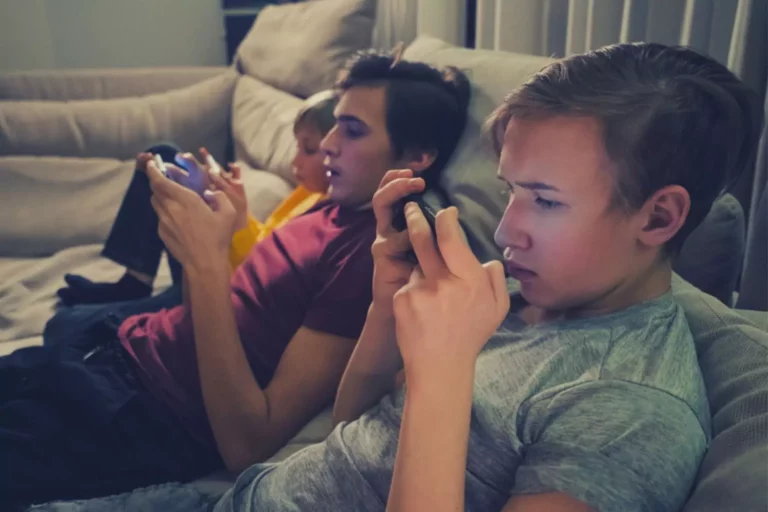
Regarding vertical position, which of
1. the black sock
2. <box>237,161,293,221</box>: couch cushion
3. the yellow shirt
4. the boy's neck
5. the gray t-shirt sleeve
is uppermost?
the boy's neck

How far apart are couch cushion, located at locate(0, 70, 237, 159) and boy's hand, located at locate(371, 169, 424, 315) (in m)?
1.77

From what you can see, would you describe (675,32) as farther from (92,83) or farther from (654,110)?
(92,83)

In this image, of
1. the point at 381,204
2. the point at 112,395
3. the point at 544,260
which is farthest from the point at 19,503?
the point at 544,260

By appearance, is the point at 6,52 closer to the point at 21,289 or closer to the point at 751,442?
the point at 21,289

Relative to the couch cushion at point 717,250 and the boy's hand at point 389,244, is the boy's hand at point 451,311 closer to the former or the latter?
the boy's hand at point 389,244

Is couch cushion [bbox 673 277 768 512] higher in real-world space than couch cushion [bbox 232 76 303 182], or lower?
higher

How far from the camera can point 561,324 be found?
71 centimetres

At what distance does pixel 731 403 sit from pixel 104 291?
133 centimetres

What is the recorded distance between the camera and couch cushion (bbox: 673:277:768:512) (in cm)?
52

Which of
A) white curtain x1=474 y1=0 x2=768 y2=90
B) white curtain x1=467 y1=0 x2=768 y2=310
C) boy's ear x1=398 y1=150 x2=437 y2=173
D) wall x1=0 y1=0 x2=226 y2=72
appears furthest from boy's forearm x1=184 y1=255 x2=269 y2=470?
wall x1=0 y1=0 x2=226 y2=72

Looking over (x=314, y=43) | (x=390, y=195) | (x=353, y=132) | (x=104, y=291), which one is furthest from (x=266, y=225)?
(x=390, y=195)

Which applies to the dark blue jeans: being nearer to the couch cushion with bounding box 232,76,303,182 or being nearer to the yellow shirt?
the yellow shirt

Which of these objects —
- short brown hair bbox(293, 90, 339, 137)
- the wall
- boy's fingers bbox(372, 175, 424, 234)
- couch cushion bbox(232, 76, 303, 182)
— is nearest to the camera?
boy's fingers bbox(372, 175, 424, 234)

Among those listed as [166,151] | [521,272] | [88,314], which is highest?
[521,272]
